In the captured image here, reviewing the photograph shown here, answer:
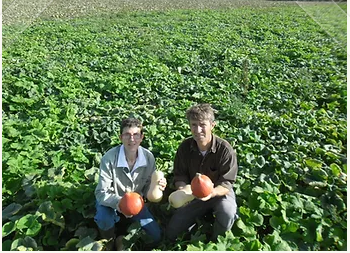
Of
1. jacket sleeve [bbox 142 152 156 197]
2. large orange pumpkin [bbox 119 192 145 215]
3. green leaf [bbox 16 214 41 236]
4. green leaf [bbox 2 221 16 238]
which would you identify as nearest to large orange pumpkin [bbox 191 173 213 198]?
large orange pumpkin [bbox 119 192 145 215]

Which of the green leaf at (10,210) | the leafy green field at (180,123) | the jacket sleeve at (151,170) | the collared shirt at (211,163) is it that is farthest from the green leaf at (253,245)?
the green leaf at (10,210)

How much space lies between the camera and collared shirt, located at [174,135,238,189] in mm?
3232

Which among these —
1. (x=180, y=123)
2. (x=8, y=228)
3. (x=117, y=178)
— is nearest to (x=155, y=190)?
(x=117, y=178)

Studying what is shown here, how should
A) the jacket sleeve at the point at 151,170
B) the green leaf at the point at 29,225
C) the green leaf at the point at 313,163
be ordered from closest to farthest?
the green leaf at the point at 29,225, the jacket sleeve at the point at 151,170, the green leaf at the point at 313,163

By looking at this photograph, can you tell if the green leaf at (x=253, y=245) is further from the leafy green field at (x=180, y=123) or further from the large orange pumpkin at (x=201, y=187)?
the large orange pumpkin at (x=201, y=187)

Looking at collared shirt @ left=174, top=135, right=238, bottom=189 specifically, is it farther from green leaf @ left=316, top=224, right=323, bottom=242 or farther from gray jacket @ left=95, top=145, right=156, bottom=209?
green leaf @ left=316, top=224, right=323, bottom=242

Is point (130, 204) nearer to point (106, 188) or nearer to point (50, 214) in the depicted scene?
point (106, 188)

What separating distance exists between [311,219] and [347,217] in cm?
35

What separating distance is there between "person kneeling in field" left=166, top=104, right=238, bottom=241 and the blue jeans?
0.39 feet

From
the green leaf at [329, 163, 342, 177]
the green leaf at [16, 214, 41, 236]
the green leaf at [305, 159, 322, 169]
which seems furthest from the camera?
the green leaf at [305, 159, 322, 169]

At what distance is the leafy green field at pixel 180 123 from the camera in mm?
3238

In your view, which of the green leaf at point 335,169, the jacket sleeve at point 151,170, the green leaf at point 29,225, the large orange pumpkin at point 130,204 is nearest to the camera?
the large orange pumpkin at point 130,204

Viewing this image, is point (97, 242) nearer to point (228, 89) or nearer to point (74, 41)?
point (228, 89)

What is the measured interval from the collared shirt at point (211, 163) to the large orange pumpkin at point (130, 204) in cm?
49
